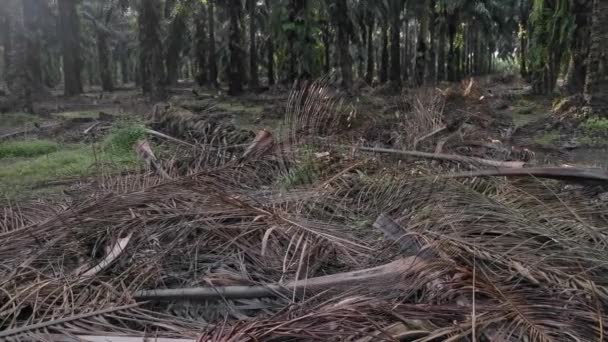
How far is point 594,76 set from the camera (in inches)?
414

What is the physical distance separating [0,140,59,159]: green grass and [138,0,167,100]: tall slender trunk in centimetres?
816

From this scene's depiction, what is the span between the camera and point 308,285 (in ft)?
8.91

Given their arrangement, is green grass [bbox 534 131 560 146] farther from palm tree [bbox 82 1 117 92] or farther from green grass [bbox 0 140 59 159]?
palm tree [bbox 82 1 117 92]

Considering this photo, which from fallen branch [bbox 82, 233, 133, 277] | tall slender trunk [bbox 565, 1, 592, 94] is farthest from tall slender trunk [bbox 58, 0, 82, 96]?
fallen branch [bbox 82, 233, 133, 277]

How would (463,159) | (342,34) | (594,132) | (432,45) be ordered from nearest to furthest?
(463,159), (594,132), (342,34), (432,45)

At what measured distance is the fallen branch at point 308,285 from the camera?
2660 millimetres

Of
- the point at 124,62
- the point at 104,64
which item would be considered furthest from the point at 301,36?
the point at 124,62

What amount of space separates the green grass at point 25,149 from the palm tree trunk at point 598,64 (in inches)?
376

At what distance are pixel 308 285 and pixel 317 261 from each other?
0.33 metres

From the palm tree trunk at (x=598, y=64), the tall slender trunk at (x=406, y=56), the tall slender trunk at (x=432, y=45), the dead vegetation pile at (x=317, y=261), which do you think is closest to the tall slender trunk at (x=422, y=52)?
the tall slender trunk at (x=432, y=45)

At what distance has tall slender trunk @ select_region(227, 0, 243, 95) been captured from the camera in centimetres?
2088

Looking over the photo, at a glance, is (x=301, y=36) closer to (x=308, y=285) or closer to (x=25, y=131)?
(x=25, y=131)

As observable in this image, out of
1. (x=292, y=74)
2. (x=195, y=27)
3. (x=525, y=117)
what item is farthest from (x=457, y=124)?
(x=195, y=27)

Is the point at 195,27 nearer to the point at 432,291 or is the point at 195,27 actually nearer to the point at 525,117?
the point at 525,117
